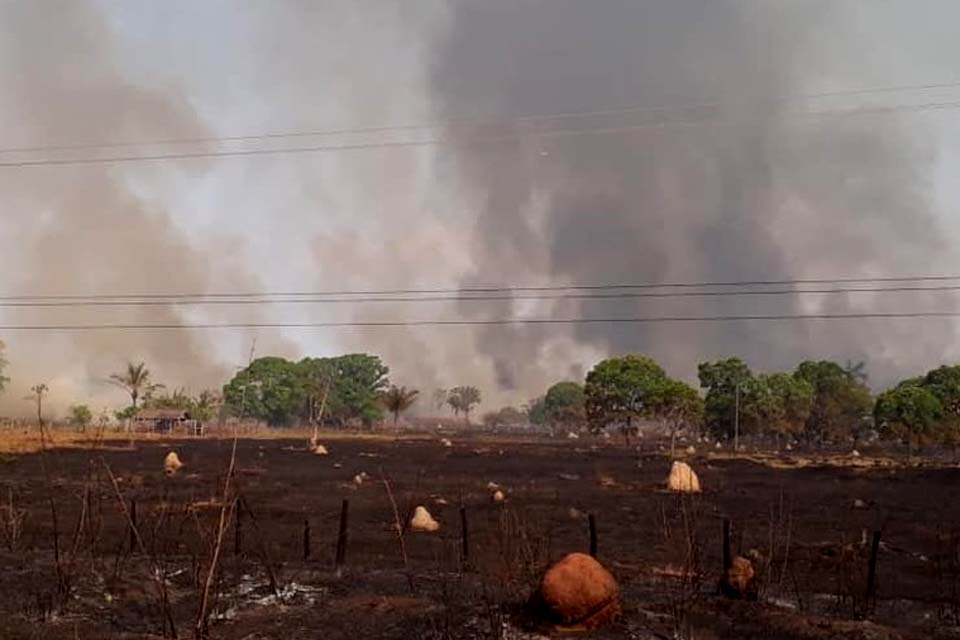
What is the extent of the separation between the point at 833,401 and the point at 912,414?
3171 centimetres

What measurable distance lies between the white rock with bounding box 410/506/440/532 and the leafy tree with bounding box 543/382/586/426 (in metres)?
141

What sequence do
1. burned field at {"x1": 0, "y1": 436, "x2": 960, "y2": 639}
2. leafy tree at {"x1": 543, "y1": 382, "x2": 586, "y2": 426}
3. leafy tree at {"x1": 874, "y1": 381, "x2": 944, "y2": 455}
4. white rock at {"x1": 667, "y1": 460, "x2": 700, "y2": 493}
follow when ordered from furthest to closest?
leafy tree at {"x1": 543, "y1": 382, "x2": 586, "y2": 426}, leafy tree at {"x1": 874, "y1": 381, "x2": 944, "y2": 455}, white rock at {"x1": 667, "y1": 460, "x2": 700, "y2": 493}, burned field at {"x1": 0, "y1": 436, "x2": 960, "y2": 639}

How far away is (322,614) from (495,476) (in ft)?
109

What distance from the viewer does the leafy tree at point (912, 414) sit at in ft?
275

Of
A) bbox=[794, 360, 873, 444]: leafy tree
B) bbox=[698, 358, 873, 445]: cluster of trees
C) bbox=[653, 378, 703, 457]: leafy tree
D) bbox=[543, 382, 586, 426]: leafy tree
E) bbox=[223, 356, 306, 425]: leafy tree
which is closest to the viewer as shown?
bbox=[653, 378, 703, 457]: leafy tree

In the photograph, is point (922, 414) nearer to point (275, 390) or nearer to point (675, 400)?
point (675, 400)

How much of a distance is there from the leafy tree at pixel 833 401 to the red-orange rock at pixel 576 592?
10824 centimetres

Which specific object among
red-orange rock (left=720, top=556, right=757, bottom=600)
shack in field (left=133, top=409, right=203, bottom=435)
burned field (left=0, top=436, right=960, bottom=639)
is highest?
shack in field (left=133, top=409, right=203, bottom=435)

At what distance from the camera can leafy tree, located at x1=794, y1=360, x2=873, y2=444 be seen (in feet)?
379

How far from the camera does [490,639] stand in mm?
13297

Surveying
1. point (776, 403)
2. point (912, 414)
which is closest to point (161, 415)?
point (776, 403)

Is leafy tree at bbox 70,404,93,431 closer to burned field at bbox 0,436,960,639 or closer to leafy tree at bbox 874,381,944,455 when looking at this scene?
burned field at bbox 0,436,960,639

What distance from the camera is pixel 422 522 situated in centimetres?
2642

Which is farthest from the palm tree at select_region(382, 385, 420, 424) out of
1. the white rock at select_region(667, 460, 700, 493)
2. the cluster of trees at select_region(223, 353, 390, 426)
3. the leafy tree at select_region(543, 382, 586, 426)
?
the white rock at select_region(667, 460, 700, 493)
